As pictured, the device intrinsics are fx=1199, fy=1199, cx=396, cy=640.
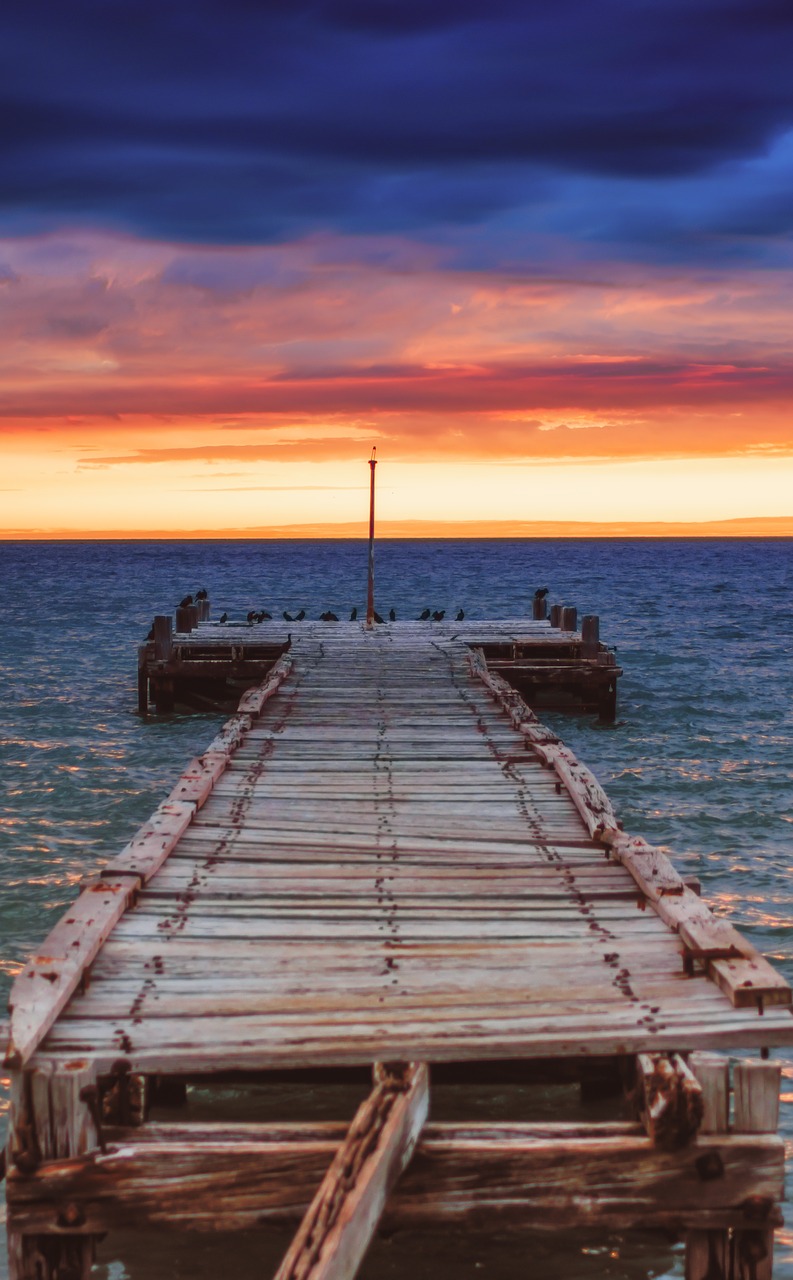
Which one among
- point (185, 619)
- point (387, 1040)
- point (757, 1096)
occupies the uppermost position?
point (185, 619)

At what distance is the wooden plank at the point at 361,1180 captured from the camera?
3.97 metres

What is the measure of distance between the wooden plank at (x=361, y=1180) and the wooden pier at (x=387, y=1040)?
0.01 meters

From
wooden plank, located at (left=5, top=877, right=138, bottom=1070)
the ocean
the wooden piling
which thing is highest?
the wooden piling

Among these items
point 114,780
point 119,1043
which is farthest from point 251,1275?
point 114,780

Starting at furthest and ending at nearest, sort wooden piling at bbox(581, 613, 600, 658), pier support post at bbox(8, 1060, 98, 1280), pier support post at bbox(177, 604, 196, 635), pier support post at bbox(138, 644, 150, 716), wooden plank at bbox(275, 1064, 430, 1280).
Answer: pier support post at bbox(177, 604, 196, 635) < pier support post at bbox(138, 644, 150, 716) < wooden piling at bbox(581, 613, 600, 658) < pier support post at bbox(8, 1060, 98, 1280) < wooden plank at bbox(275, 1064, 430, 1280)

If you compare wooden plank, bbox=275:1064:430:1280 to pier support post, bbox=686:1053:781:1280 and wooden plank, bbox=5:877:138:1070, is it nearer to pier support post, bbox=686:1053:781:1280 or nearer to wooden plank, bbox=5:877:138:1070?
pier support post, bbox=686:1053:781:1280

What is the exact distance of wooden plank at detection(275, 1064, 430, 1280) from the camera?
13.0 ft

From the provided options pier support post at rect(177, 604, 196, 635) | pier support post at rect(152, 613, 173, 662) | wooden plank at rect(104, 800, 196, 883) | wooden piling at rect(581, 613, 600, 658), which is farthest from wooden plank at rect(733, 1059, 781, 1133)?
pier support post at rect(177, 604, 196, 635)

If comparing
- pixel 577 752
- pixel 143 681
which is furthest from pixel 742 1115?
pixel 143 681

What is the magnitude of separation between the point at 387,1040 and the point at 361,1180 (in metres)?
0.79

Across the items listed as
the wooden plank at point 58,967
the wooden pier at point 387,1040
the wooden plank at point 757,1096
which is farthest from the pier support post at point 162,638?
the wooden plank at point 757,1096

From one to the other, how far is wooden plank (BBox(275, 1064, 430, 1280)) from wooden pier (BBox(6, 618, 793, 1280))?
1 centimetres

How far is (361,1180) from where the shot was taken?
4309 millimetres

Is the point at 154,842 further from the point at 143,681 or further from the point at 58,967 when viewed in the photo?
the point at 143,681
